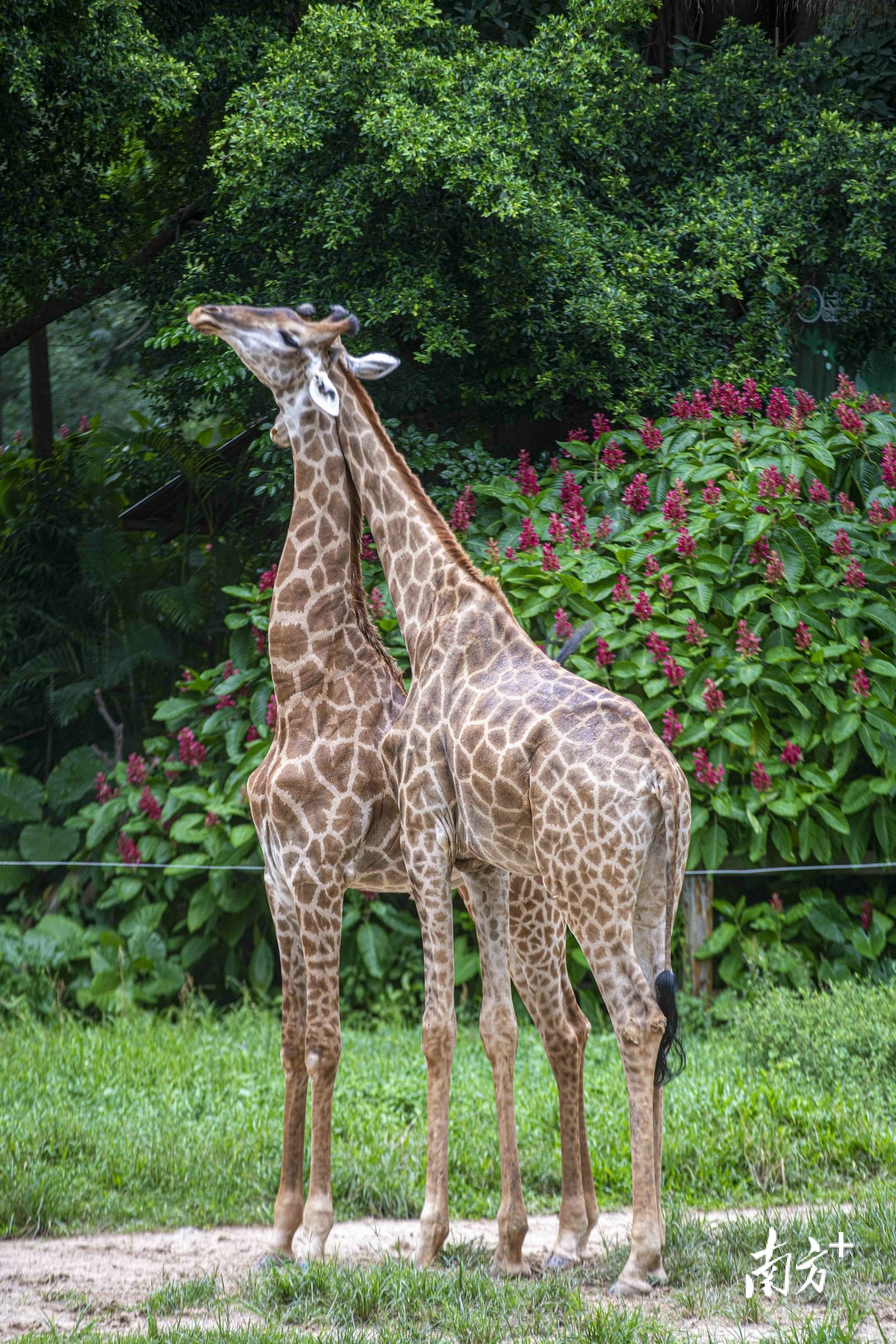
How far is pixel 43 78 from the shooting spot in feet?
26.5

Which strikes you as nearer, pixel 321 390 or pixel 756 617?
pixel 321 390

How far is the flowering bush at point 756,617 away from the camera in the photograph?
23.2 feet

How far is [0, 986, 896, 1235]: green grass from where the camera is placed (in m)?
5.30

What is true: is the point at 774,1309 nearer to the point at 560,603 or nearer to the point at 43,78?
the point at 560,603

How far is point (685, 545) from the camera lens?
721cm

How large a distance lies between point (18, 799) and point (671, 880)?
237 inches

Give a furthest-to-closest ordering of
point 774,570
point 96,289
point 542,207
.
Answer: point 96,289, point 542,207, point 774,570

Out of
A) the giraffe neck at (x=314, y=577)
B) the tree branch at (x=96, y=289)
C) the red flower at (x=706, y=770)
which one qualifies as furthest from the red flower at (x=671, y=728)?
the tree branch at (x=96, y=289)

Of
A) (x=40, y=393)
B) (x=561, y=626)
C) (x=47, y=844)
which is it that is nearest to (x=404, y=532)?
(x=561, y=626)

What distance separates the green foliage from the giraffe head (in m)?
3.60

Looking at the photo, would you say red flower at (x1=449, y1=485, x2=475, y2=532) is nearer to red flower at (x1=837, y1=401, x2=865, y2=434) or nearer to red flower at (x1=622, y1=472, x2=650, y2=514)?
red flower at (x1=622, y1=472, x2=650, y2=514)

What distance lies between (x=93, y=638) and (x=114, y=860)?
6.08 feet

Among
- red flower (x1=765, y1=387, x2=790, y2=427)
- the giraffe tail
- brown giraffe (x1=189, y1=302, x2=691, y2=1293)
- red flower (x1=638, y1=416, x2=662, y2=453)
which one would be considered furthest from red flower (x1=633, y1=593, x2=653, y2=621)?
the giraffe tail

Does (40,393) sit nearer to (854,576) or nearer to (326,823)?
(854,576)
